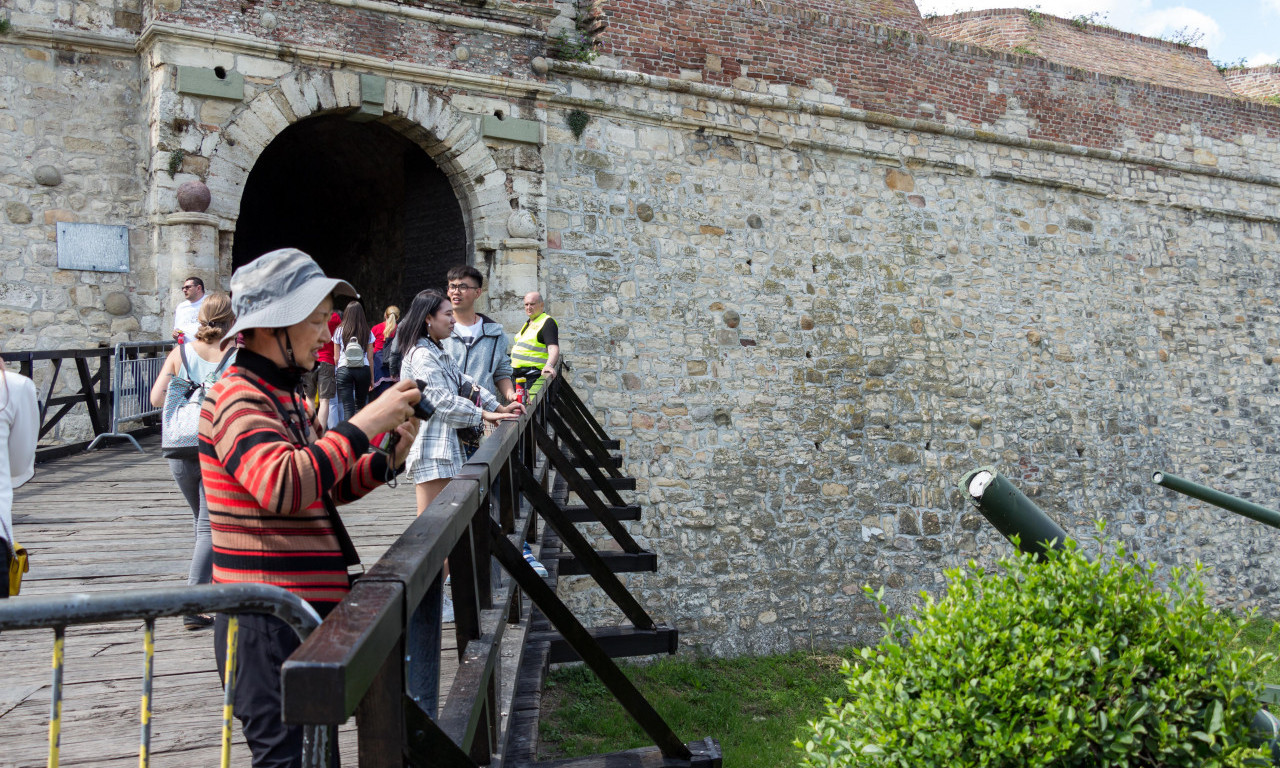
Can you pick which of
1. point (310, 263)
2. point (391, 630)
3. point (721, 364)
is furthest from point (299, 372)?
point (721, 364)

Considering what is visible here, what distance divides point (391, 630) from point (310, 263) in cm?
95

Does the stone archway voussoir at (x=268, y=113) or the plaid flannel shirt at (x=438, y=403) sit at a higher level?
the stone archway voussoir at (x=268, y=113)

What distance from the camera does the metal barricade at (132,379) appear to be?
7.15m

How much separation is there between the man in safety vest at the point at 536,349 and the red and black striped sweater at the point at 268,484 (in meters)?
4.36

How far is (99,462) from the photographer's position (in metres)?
7.01

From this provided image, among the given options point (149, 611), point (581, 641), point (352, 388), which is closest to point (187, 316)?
point (352, 388)

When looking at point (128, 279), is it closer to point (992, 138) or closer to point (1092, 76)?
point (992, 138)

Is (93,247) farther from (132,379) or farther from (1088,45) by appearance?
(1088,45)

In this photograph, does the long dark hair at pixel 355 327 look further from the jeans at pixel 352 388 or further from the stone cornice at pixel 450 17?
the stone cornice at pixel 450 17

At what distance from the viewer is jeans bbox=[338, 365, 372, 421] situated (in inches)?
301

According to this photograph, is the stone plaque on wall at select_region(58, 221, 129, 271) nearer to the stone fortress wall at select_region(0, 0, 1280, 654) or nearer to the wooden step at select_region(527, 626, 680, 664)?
the stone fortress wall at select_region(0, 0, 1280, 654)

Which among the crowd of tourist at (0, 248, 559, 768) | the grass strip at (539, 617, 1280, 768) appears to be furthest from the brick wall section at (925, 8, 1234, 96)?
the crowd of tourist at (0, 248, 559, 768)

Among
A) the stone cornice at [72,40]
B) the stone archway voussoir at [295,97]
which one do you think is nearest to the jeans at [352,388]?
the stone archway voussoir at [295,97]

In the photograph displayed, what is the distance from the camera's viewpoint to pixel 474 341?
487 centimetres
